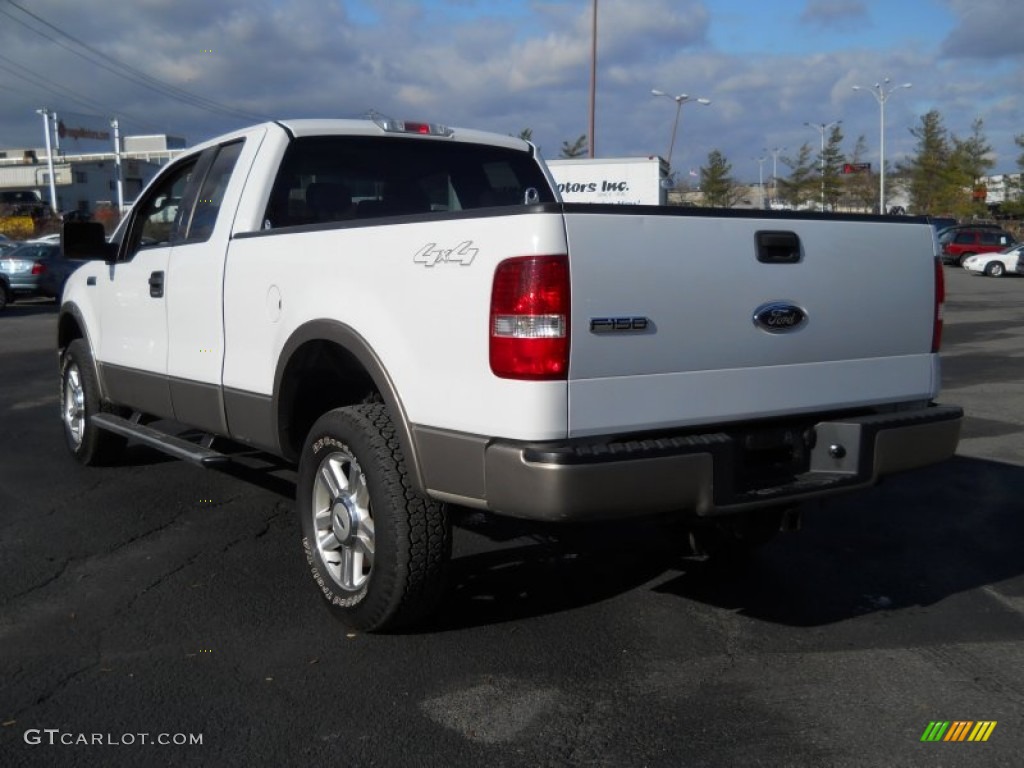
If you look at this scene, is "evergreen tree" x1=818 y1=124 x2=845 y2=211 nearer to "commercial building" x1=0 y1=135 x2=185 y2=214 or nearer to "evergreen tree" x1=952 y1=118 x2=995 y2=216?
"evergreen tree" x1=952 y1=118 x2=995 y2=216

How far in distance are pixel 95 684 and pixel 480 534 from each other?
7.30 feet

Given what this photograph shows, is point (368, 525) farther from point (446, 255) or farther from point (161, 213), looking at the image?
point (161, 213)

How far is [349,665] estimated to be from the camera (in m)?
3.81

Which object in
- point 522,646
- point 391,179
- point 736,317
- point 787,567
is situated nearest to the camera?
point 736,317

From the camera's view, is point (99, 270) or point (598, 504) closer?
point (598, 504)

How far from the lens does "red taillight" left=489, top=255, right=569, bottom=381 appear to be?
323cm

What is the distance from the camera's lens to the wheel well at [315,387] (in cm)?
434

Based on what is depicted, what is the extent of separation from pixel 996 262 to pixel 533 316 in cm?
3987

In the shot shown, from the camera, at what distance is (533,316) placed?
325 centimetres

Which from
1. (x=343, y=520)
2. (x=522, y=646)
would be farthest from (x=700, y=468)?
(x=343, y=520)

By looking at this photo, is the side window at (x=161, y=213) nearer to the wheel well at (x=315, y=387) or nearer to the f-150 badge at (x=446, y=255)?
the wheel well at (x=315, y=387)

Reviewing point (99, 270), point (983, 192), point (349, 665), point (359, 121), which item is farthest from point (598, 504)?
point (983, 192)

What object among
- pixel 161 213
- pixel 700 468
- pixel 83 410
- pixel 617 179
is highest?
pixel 617 179

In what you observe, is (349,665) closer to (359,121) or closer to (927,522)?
(359,121)
